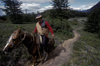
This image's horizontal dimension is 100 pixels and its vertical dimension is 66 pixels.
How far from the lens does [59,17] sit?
1012 centimetres

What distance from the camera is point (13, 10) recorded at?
16375 millimetres

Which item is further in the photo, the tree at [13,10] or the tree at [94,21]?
the tree at [13,10]

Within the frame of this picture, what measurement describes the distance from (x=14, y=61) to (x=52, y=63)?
7.81ft

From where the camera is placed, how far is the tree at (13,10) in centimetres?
1580

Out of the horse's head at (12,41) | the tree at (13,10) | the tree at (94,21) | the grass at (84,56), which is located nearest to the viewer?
the horse's head at (12,41)

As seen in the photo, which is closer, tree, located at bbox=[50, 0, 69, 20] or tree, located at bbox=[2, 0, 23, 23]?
tree, located at bbox=[50, 0, 69, 20]

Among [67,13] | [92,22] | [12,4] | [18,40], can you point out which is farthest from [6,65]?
[12,4]

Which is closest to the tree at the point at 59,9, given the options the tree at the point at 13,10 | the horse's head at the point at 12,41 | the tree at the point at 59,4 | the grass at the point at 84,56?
the tree at the point at 59,4

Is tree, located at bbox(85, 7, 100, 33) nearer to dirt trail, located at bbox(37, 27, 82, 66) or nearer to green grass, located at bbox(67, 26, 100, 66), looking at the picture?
green grass, located at bbox(67, 26, 100, 66)

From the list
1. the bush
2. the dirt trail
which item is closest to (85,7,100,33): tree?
the bush

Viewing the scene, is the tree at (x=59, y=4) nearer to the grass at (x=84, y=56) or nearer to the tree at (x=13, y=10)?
the grass at (x=84, y=56)

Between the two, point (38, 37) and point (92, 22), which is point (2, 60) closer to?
point (38, 37)

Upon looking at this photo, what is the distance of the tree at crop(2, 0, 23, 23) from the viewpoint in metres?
15.8

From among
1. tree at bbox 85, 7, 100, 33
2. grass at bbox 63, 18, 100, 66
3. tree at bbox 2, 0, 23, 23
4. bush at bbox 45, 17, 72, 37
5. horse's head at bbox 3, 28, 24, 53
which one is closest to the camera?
horse's head at bbox 3, 28, 24, 53
